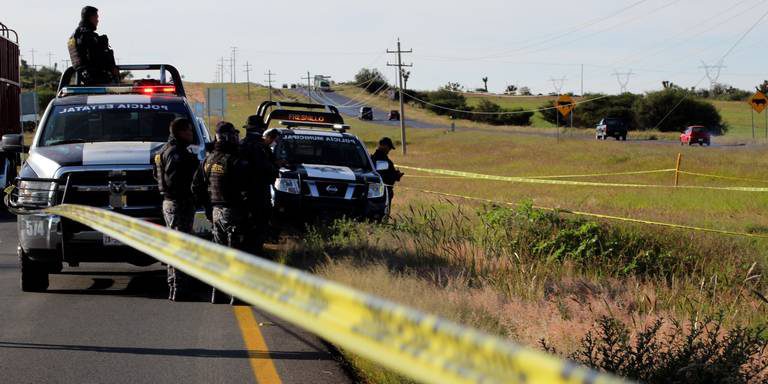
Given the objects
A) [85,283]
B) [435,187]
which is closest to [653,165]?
[435,187]

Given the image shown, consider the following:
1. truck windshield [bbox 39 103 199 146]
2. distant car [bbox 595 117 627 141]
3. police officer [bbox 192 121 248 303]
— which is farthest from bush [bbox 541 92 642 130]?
police officer [bbox 192 121 248 303]

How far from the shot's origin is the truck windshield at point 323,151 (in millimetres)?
17203

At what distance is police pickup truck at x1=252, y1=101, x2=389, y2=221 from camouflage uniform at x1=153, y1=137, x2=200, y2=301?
4.67m

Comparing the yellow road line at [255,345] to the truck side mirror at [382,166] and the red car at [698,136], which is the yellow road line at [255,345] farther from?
the red car at [698,136]

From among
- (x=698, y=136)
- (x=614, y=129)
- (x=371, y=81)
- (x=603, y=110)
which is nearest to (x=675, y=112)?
(x=603, y=110)

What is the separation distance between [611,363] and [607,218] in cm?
1064

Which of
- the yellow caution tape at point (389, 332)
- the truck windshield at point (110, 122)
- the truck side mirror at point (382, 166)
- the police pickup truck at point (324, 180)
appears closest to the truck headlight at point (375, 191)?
the police pickup truck at point (324, 180)

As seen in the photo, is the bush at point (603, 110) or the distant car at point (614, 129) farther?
the bush at point (603, 110)

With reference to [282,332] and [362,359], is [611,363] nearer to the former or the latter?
[362,359]

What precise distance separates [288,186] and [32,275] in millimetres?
5168

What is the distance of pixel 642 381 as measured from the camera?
5.95 m

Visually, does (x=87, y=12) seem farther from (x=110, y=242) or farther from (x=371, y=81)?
(x=371, y=81)

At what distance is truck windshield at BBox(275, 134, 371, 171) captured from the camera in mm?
17203

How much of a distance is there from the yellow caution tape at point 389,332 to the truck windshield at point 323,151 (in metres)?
12.3
